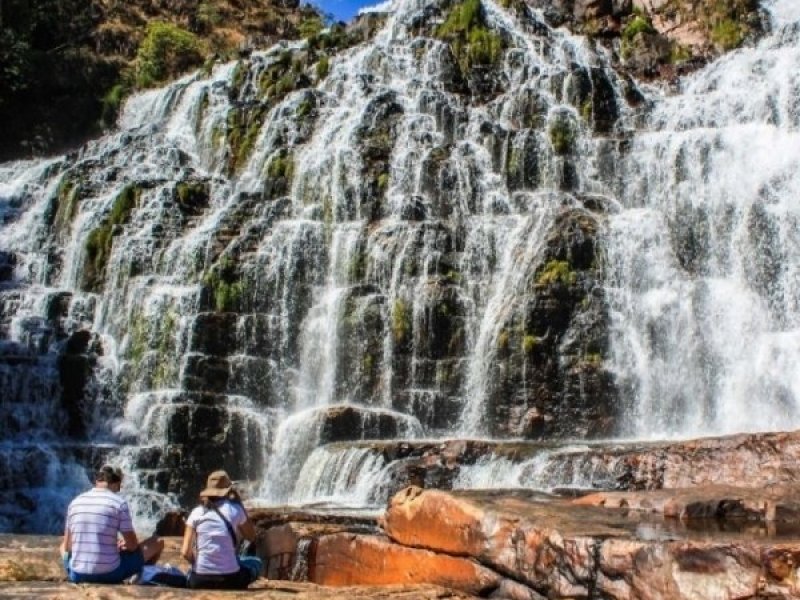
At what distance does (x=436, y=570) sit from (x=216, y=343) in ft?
63.7

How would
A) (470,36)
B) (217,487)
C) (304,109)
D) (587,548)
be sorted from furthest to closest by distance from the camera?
(470,36) < (304,109) < (217,487) < (587,548)

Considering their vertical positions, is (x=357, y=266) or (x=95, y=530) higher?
(x=357, y=266)

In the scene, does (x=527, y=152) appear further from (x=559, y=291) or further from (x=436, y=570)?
(x=436, y=570)

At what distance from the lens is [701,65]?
41.5 meters

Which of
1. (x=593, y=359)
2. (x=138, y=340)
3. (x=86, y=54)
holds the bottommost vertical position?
(x=593, y=359)

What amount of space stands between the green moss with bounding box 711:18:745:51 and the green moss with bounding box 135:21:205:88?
30.8 m

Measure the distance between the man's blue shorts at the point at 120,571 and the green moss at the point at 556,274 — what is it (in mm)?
18829

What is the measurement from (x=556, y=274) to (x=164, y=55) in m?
39.5

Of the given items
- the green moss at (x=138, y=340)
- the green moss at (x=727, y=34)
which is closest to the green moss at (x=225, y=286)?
the green moss at (x=138, y=340)

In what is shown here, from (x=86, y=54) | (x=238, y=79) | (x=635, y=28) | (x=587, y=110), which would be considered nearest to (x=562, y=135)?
(x=587, y=110)

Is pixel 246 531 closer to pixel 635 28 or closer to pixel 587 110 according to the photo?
pixel 587 110

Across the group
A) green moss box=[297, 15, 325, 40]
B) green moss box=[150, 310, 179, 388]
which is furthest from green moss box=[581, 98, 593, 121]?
green moss box=[297, 15, 325, 40]

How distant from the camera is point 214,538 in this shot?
8.35 metres

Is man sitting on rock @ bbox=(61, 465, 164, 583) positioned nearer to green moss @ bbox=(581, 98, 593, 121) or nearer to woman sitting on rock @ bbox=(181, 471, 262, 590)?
woman sitting on rock @ bbox=(181, 471, 262, 590)
